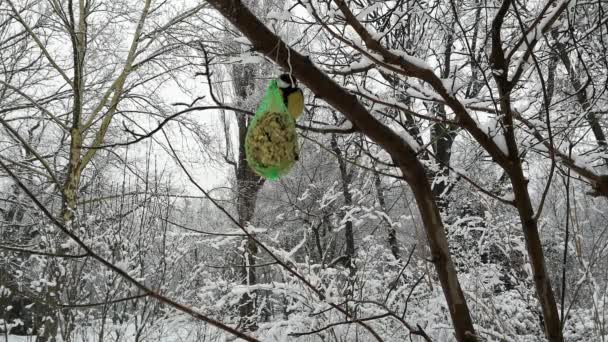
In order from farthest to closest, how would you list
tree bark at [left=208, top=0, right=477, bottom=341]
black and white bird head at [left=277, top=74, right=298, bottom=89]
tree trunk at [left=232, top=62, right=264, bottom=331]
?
tree trunk at [left=232, top=62, right=264, bottom=331], black and white bird head at [left=277, top=74, right=298, bottom=89], tree bark at [left=208, top=0, right=477, bottom=341]

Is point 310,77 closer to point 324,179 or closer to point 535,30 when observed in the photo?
point 535,30

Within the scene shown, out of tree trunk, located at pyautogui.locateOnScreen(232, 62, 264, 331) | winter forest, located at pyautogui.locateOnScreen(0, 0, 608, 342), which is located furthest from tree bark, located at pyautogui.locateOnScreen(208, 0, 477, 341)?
tree trunk, located at pyautogui.locateOnScreen(232, 62, 264, 331)

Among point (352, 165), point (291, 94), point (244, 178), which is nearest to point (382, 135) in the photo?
point (291, 94)

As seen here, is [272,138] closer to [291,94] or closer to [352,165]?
[291,94]

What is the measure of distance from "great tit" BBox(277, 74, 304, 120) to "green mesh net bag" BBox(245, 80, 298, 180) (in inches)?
0.5

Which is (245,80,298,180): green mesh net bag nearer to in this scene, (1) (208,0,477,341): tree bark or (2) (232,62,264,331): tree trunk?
(1) (208,0,477,341): tree bark

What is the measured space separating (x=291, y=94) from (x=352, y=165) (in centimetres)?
400

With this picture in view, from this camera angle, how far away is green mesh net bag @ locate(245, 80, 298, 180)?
1.00 meters

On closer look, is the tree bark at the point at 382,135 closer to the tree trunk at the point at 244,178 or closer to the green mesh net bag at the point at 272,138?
the green mesh net bag at the point at 272,138

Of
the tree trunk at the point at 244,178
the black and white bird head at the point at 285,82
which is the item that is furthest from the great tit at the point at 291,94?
the tree trunk at the point at 244,178

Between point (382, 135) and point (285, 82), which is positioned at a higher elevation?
point (285, 82)

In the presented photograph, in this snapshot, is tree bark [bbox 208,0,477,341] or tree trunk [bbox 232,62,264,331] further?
tree trunk [bbox 232,62,264,331]

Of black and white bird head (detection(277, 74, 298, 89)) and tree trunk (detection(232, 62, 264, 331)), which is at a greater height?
tree trunk (detection(232, 62, 264, 331))

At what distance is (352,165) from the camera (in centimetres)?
Answer: 495
